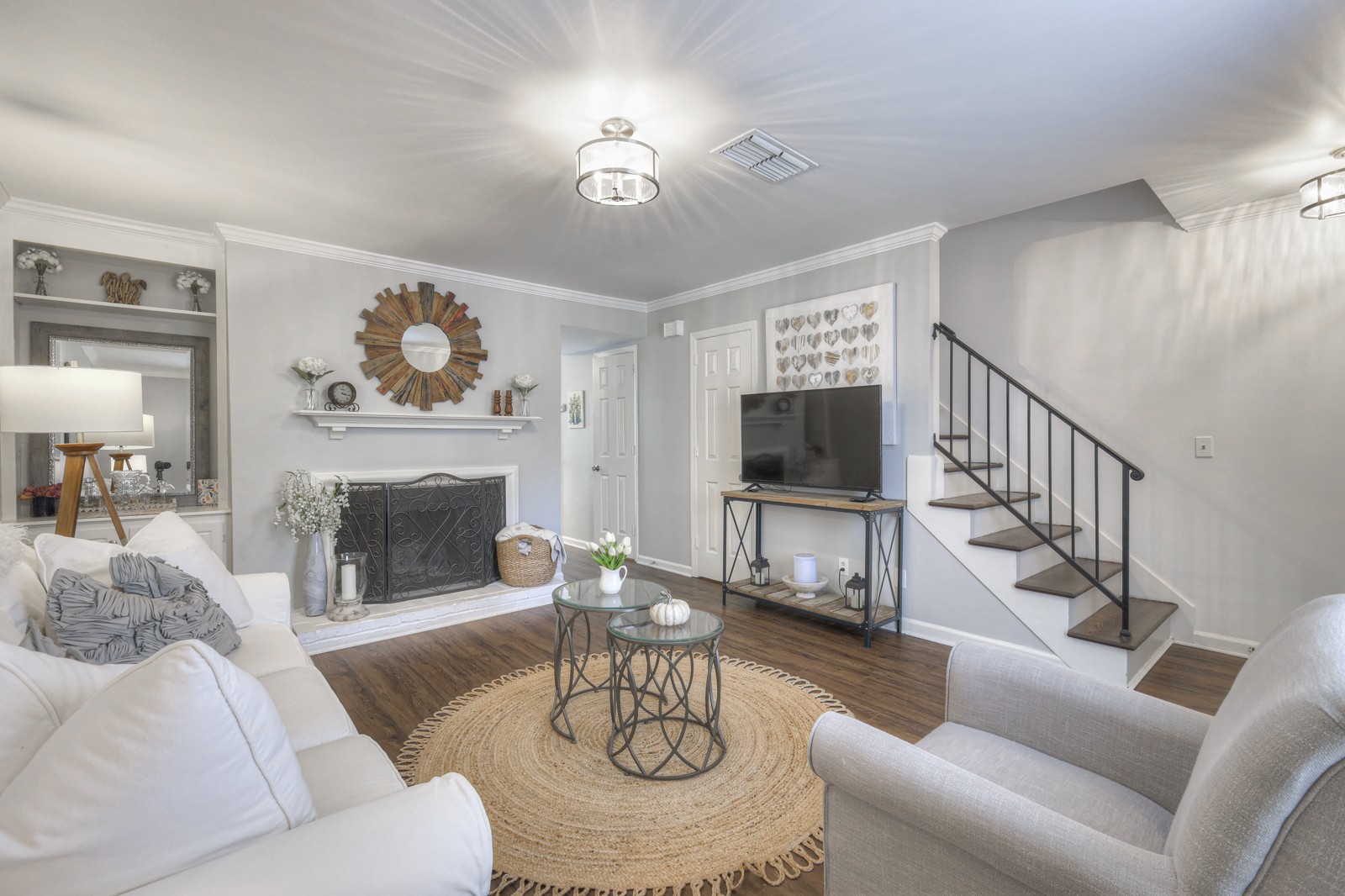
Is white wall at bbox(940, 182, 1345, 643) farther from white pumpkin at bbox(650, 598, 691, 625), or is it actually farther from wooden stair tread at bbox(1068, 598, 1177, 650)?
white pumpkin at bbox(650, 598, 691, 625)

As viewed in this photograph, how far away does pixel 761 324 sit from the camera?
4598 millimetres

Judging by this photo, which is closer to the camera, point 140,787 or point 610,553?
point 140,787

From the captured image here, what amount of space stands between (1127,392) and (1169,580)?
3.68 ft

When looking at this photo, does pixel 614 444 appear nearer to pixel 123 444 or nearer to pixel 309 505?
pixel 309 505

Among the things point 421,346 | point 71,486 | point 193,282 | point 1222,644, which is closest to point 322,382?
point 421,346

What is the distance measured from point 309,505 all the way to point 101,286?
1805 mm

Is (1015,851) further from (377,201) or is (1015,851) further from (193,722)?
(377,201)

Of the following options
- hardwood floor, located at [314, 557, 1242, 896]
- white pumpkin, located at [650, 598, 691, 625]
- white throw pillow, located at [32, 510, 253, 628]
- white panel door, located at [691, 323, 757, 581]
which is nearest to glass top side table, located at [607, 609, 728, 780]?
white pumpkin, located at [650, 598, 691, 625]

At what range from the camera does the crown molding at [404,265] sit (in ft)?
11.9

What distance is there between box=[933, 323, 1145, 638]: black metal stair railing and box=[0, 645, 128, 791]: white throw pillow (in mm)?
3661

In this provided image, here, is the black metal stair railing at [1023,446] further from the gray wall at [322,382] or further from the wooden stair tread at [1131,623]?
the gray wall at [322,382]

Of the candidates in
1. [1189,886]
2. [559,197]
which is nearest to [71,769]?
[1189,886]

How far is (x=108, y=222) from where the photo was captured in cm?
344

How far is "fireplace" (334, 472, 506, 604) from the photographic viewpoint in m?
3.96
